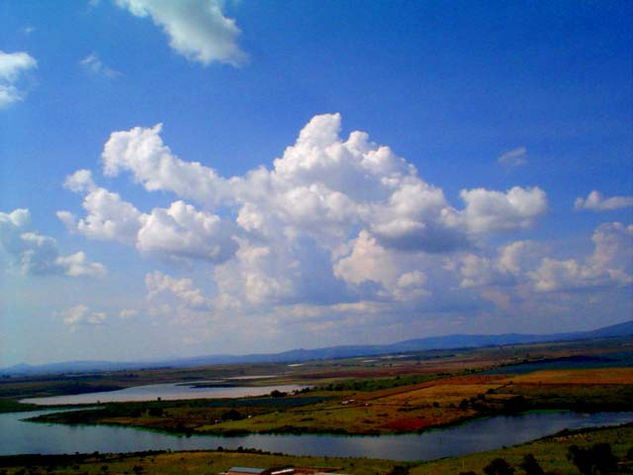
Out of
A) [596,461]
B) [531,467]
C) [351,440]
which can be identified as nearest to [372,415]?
[351,440]

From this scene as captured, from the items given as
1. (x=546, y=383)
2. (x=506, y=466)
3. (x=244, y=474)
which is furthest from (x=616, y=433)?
(x=546, y=383)

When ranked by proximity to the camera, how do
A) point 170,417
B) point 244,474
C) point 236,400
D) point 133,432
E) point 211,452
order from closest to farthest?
point 244,474 < point 211,452 < point 133,432 < point 170,417 < point 236,400

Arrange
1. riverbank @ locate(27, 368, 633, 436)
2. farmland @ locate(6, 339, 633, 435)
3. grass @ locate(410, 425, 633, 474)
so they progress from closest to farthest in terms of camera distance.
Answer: grass @ locate(410, 425, 633, 474) < riverbank @ locate(27, 368, 633, 436) < farmland @ locate(6, 339, 633, 435)

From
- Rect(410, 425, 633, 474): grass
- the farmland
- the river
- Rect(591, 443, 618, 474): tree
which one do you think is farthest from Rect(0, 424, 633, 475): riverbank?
the river

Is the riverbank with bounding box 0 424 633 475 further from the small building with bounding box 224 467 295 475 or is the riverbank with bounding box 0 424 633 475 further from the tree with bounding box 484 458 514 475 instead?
the small building with bounding box 224 467 295 475

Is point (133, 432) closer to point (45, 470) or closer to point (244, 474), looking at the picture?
point (45, 470)

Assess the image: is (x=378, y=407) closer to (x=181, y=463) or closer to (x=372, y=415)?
(x=372, y=415)

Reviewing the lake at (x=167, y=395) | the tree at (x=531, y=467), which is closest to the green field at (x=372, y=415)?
the tree at (x=531, y=467)
